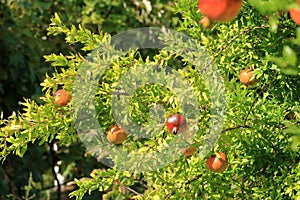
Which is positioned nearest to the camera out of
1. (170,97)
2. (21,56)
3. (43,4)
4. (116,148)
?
→ (170,97)

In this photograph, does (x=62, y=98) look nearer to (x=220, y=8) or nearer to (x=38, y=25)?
(x=220, y=8)

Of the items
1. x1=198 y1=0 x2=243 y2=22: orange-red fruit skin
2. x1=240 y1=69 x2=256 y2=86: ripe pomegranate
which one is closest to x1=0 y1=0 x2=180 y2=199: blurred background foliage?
x1=240 y1=69 x2=256 y2=86: ripe pomegranate

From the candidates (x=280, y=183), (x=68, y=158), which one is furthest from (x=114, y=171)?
(x=68, y=158)

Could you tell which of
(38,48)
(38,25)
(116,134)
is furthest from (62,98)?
(38,25)

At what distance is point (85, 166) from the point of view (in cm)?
328

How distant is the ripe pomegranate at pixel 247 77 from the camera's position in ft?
4.29

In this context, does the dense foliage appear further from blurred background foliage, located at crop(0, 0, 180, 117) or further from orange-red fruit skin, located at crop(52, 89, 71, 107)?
blurred background foliage, located at crop(0, 0, 180, 117)

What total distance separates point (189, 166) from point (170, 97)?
0.62ft

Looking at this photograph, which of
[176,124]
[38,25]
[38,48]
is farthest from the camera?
[38,25]

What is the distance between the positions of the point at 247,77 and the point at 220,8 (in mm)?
548

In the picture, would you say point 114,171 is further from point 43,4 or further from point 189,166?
point 43,4

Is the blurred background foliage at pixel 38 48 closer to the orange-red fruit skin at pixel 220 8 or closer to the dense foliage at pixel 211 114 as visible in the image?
the dense foliage at pixel 211 114

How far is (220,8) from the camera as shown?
2.57 ft

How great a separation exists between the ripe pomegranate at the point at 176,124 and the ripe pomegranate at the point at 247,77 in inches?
7.4
